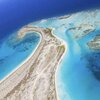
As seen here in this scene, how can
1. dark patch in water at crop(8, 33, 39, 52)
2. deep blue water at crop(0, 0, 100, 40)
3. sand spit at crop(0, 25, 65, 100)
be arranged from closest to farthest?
sand spit at crop(0, 25, 65, 100), dark patch in water at crop(8, 33, 39, 52), deep blue water at crop(0, 0, 100, 40)

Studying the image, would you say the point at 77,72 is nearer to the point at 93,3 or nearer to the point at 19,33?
the point at 19,33

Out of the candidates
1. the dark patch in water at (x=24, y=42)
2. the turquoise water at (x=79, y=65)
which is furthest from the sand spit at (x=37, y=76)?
the dark patch in water at (x=24, y=42)

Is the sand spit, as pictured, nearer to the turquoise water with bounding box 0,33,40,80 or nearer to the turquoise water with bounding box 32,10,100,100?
the turquoise water with bounding box 32,10,100,100

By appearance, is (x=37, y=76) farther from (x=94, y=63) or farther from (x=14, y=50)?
(x=14, y=50)

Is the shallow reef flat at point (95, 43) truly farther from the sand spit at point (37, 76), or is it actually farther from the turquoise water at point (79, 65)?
the sand spit at point (37, 76)

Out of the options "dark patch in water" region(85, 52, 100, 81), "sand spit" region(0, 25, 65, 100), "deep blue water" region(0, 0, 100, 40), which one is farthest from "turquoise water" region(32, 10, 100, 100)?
"deep blue water" region(0, 0, 100, 40)
